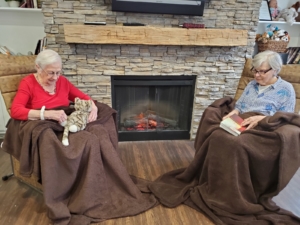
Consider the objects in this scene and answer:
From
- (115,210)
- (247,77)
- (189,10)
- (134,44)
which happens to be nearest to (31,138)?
(115,210)

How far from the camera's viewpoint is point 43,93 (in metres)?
1.67

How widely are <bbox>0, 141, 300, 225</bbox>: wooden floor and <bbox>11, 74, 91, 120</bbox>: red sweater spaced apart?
591mm

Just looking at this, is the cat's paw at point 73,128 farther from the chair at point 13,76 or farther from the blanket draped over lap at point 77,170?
the chair at point 13,76

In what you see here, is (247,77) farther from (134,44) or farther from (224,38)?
(134,44)

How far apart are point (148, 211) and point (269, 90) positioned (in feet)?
4.07

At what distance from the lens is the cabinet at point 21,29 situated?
2.26m

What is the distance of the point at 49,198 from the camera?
1394 millimetres

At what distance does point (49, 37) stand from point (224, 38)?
5.08 ft

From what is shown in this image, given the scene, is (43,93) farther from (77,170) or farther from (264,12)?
(264,12)

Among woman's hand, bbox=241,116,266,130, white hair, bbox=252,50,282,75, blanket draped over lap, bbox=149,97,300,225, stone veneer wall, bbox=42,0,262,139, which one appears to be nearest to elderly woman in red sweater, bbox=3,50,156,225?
blanket draped over lap, bbox=149,97,300,225

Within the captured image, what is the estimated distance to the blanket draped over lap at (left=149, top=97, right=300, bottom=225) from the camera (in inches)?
55.7

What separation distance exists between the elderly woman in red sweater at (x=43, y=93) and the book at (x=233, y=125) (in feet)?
2.98

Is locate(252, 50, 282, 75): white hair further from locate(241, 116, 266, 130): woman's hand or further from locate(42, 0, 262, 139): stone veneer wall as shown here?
locate(42, 0, 262, 139): stone veneer wall

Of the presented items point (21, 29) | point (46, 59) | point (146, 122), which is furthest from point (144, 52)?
point (21, 29)
